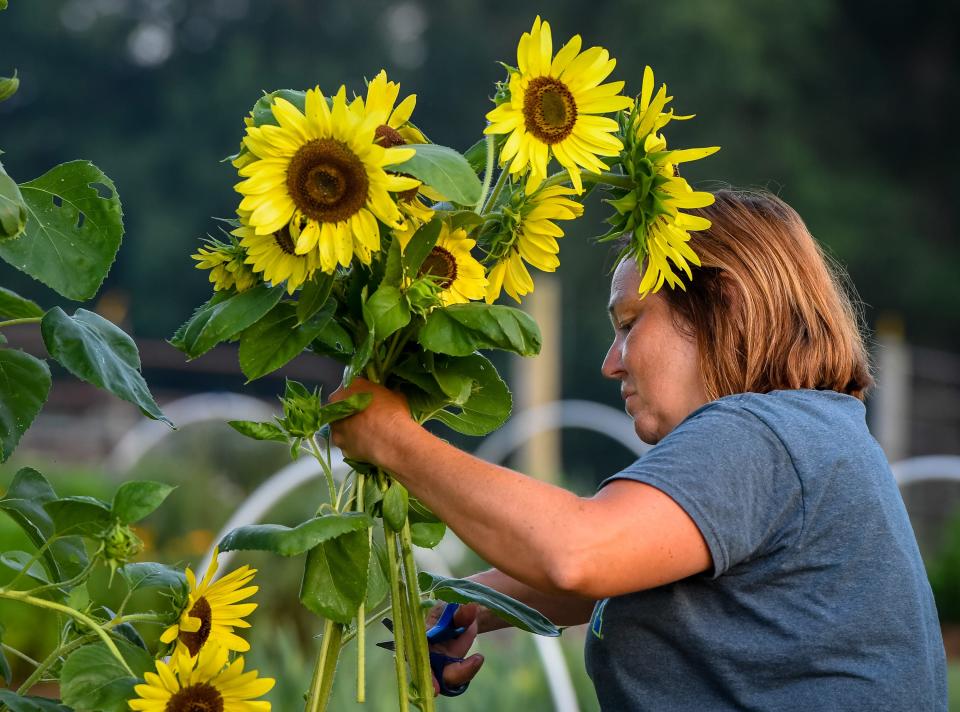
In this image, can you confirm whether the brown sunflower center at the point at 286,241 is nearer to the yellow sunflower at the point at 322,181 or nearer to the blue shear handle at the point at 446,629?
the yellow sunflower at the point at 322,181

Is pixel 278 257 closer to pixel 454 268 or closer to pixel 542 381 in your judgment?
pixel 454 268

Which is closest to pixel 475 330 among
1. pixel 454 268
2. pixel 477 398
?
pixel 454 268

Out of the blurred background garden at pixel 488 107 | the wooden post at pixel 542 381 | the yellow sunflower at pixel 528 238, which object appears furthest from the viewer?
the blurred background garden at pixel 488 107

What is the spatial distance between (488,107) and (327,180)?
68.6 feet

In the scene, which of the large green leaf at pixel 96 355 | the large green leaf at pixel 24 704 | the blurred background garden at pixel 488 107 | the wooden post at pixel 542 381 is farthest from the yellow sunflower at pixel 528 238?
the blurred background garden at pixel 488 107

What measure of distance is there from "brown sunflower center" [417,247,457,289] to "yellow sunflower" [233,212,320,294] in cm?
12

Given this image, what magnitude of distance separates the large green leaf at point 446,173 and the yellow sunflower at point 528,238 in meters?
0.14

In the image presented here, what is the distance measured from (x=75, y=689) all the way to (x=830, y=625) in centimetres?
81

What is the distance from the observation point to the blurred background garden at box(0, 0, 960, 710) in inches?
625

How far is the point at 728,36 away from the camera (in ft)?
65.0

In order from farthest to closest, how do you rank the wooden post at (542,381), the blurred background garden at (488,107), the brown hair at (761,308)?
the blurred background garden at (488,107) < the wooden post at (542,381) < the brown hair at (761,308)

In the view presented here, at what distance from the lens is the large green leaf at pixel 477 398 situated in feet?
4.85

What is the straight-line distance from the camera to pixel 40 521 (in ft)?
4.74

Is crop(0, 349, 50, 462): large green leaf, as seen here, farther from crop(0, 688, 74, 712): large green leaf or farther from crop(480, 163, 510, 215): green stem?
crop(480, 163, 510, 215): green stem
